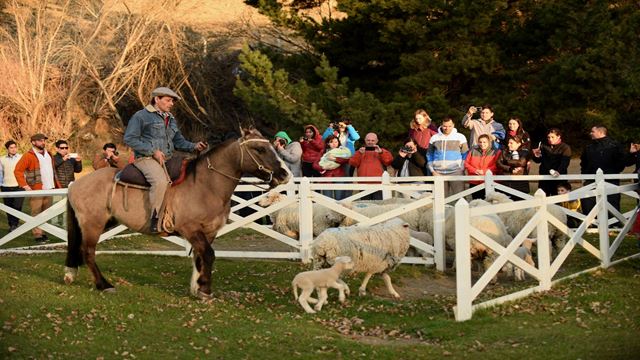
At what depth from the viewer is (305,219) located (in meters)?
16.0

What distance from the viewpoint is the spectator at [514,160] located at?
1888 cm

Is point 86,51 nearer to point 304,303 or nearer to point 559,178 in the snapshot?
point 559,178

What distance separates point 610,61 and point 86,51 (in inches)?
841

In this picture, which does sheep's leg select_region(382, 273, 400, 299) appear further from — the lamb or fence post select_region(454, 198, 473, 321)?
fence post select_region(454, 198, 473, 321)

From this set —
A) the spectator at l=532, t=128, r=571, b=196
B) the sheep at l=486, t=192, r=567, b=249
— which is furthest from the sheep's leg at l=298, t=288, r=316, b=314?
the spectator at l=532, t=128, r=571, b=196

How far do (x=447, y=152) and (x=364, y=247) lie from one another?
20.9 feet

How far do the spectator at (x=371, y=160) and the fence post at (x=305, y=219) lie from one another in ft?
13.2

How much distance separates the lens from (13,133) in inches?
1487

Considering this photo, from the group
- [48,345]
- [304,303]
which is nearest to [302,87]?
[304,303]

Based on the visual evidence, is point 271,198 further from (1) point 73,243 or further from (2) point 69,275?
(2) point 69,275

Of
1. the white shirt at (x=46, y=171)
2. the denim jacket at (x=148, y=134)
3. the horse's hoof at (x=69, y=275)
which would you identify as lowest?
the horse's hoof at (x=69, y=275)

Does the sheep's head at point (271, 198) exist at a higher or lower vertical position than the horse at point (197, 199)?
lower

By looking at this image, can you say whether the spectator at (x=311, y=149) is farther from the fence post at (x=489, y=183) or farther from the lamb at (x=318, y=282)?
the lamb at (x=318, y=282)

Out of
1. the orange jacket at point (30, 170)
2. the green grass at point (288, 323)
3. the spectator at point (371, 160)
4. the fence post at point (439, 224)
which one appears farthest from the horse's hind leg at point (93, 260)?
the orange jacket at point (30, 170)
